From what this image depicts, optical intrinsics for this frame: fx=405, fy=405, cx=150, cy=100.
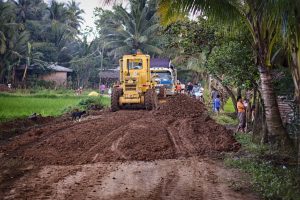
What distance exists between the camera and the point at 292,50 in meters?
7.57

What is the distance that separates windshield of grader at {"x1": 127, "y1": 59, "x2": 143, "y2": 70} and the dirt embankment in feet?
17.3

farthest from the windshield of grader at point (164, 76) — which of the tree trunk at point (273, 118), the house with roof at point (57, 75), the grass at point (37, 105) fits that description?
the house with roof at point (57, 75)

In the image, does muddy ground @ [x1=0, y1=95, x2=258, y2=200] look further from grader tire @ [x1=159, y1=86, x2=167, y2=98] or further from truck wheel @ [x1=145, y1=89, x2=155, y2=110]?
grader tire @ [x1=159, y1=86, x2=167, y2=98]

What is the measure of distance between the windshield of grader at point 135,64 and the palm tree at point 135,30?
16.7m

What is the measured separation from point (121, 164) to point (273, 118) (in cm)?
339

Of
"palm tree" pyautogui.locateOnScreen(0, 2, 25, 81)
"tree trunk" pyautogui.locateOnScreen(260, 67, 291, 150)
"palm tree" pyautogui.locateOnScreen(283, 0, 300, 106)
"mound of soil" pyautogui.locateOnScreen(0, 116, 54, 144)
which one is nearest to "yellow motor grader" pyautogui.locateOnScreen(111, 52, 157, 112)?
"mound of soil" pyautogui.locateOnScreen(0, 116, 54, 144)

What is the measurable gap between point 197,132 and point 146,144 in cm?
278

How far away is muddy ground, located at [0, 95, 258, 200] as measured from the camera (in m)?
6.36

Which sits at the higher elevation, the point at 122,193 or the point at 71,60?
the point at 71,60

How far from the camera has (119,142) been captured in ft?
34.2

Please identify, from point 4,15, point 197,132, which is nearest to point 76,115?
point 197,132

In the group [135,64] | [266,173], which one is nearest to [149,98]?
[135,64]

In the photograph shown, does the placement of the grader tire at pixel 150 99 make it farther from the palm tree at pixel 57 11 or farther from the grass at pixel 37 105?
the palm tree at pixel 57 11

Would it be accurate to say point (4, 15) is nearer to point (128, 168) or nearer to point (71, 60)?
point (71, 60)
